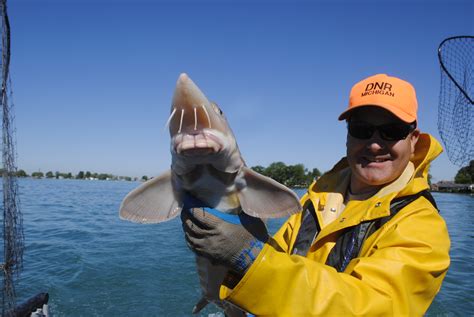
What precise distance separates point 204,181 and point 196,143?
410mm

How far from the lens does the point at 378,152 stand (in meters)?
2.86

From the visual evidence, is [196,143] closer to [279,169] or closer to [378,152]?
[378,152]

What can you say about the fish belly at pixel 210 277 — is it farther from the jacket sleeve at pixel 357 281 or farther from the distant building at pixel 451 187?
the distant building at pixel 451 187

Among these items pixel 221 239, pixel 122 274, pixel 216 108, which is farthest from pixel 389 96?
pixel 122 274

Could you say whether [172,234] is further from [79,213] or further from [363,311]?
[363,311]

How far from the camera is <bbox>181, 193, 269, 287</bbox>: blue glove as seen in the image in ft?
6.66

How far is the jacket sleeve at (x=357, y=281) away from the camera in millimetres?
1850

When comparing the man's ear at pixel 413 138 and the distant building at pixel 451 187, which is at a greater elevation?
the man's ear at pixel 413 138

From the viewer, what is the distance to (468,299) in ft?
31.9

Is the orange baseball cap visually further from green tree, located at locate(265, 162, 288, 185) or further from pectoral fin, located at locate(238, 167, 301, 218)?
green tree, located at locate(265, 162, 288, 185)

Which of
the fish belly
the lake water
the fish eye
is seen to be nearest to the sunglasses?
the fish eye

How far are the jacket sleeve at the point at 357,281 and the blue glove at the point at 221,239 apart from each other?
10 cm

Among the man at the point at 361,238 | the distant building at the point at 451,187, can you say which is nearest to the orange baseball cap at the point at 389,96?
the man at the point at 361,238

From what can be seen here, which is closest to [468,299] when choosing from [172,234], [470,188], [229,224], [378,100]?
[378,100]
